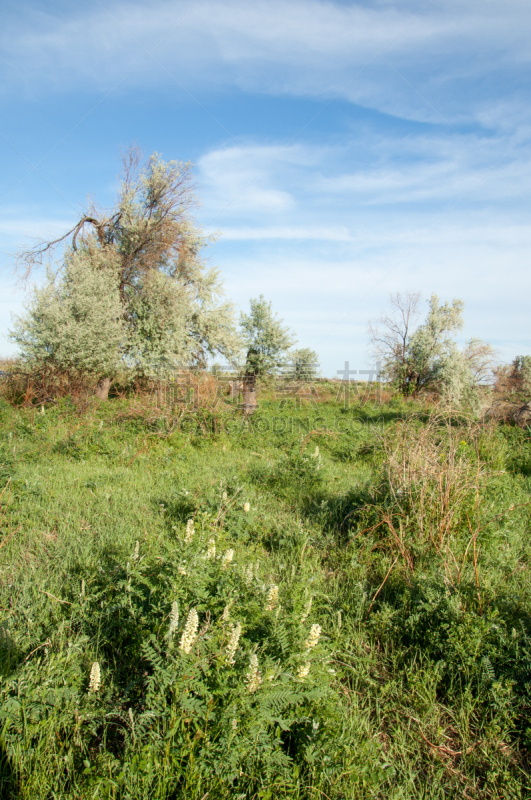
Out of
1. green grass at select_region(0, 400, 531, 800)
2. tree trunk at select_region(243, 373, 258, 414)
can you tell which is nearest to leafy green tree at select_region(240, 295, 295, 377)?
tree trunk at select_region(243, 373, 258, 414)

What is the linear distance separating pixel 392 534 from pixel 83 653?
8.60 ft

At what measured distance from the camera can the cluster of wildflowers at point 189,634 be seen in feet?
6.49

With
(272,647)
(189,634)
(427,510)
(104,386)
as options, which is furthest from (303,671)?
(104,386)

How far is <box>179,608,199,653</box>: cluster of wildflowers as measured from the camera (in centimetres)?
198

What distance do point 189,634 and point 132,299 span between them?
15.6 metres

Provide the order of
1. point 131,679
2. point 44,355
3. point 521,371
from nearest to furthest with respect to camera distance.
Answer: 1. point 131,679
2. point 44,355
3. point 521,371

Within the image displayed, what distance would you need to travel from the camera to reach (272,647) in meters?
2.26

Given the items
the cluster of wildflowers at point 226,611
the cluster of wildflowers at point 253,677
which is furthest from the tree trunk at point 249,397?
the cluster of wildflowers at point 253,677

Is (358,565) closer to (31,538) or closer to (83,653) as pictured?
(83,653)

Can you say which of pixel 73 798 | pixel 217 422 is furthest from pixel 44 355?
pixel 73 798

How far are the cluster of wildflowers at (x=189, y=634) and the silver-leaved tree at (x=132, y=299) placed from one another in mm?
12879

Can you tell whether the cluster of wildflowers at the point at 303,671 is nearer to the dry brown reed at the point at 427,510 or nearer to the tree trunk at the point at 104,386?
the dry brown reed at the point at 427,510

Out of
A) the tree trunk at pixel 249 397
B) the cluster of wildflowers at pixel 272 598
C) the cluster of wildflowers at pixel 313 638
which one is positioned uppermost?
the tree trunk at pixel 249 397

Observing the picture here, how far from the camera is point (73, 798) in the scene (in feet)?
5.57
